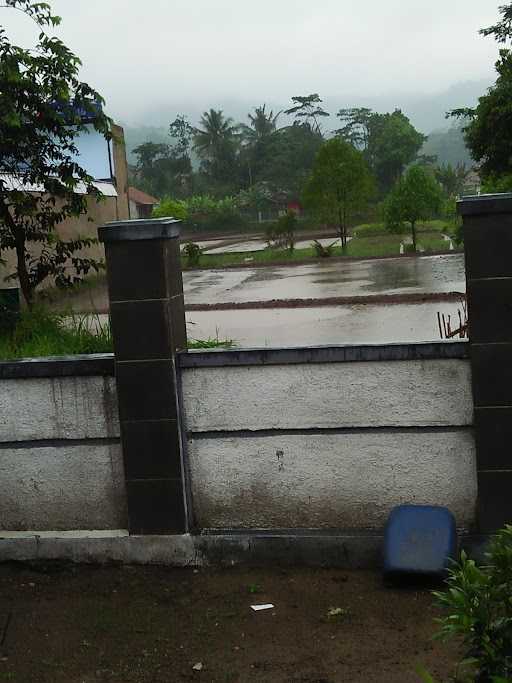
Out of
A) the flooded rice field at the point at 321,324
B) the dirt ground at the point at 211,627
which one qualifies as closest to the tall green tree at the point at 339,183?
the flooded rice field at the point at 321,324

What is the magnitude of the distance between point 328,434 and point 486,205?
6.05ft

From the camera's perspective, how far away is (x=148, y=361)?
6.60 meters

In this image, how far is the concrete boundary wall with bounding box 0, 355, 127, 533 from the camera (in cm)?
677

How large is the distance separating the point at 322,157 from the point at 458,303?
2365cm

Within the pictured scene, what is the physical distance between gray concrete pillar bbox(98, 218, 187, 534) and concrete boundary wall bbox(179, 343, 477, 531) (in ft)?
0.55

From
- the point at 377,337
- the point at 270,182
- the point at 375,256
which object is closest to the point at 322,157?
the point at 375,256

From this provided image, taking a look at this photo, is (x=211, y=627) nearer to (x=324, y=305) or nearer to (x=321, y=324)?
(x=321, y=324)

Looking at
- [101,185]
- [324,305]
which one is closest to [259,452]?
[324,305]

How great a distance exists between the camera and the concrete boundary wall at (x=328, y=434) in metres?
6.41

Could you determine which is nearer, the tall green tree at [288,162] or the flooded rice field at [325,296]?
the flooded rice field at [325,296]

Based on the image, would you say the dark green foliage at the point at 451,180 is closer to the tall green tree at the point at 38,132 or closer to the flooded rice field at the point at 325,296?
the flooded rice field at the point at 325,296

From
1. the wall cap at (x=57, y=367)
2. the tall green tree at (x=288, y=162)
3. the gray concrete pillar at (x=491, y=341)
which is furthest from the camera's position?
the tall green tree at (x=288, y=162)

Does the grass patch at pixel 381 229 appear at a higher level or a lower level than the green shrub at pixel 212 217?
lower

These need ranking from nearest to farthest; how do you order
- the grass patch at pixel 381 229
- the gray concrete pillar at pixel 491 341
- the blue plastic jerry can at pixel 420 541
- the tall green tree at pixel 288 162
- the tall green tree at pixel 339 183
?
the blue plastic jerry can at pixel 420 541
the gray concrete pillar at pixel 491 341
the tall green tree at pixel 339 183
the grass patch at pixel 381 229
the tall green tree at pixel 288 162
